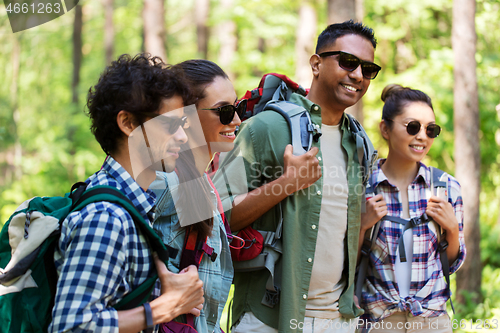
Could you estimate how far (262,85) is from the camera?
9.30 feet

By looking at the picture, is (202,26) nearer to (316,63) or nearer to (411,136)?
(316,63)

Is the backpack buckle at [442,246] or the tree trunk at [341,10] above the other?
the tree trunk at [341,10]

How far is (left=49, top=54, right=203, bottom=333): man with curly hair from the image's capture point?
1.35 m

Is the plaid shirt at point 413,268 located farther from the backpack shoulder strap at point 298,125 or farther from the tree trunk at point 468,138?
the tree trunk at point 468,138

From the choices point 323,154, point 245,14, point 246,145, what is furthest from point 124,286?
point 245,14

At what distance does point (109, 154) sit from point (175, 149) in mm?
260

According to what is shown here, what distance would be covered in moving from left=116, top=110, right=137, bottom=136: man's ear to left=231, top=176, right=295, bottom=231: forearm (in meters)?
0.97

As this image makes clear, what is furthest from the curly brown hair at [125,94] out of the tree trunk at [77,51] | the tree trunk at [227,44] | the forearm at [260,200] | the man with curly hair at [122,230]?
the tree trunk at [77,51]

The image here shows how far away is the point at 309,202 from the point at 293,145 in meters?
0.36

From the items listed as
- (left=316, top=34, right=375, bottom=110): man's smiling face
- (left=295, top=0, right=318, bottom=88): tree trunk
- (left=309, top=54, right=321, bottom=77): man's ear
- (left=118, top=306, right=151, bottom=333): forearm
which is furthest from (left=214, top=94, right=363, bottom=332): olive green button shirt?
(left=295, top=0, right=318, bottom=88): tree trunk

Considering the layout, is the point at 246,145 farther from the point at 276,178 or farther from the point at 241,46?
the point at 241,46

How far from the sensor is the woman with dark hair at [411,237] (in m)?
2.80

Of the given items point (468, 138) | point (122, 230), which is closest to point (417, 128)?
point (122, 230)

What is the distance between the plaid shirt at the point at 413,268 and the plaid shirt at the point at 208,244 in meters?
1.22
